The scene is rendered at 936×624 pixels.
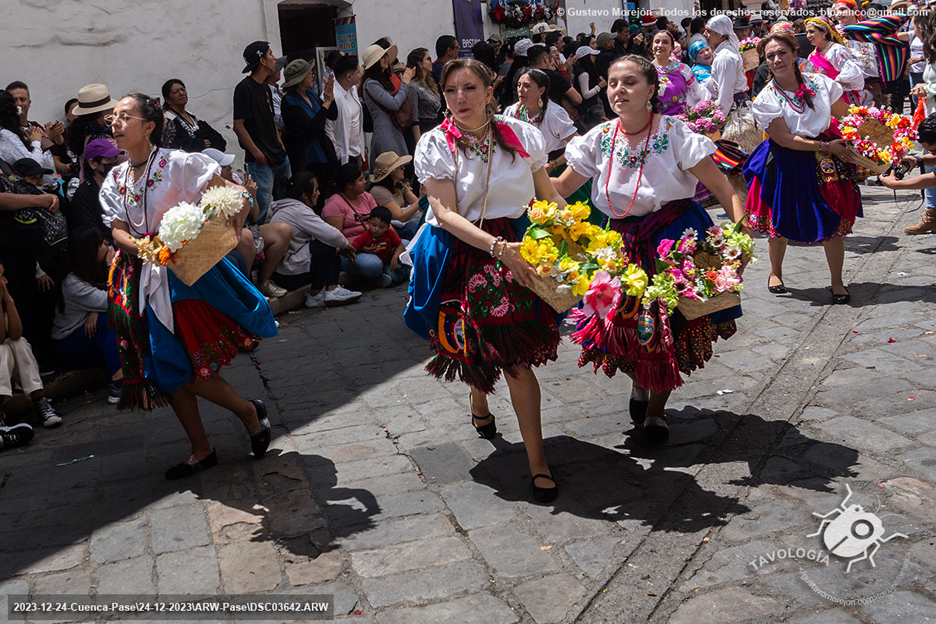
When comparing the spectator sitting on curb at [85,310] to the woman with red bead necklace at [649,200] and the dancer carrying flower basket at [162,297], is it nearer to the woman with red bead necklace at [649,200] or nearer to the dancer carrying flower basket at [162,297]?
the dancer carrying flower basket at [162,297]

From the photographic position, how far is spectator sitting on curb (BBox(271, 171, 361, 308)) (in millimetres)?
8508

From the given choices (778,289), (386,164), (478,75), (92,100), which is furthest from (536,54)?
(478,75)

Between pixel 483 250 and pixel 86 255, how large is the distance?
356cm

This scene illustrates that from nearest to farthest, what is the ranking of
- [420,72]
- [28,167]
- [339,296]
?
[28,167], [339,296], [420,72]

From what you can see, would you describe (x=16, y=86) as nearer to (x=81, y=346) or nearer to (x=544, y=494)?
(x=81, y=346)

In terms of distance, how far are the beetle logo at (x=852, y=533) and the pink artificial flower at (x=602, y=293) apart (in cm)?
128

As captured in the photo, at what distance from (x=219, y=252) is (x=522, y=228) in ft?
4.88

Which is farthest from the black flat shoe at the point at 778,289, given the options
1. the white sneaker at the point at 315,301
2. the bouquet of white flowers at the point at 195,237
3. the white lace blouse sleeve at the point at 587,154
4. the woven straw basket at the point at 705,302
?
the bouquet of white flowers at the point at 195,237

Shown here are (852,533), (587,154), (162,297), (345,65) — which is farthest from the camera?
(345,65)

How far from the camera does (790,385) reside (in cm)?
553

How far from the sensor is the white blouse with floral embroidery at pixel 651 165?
15.0ft

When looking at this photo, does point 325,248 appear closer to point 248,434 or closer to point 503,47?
point 248,434

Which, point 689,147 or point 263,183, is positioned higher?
point 689,147

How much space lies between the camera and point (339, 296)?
8477mm
